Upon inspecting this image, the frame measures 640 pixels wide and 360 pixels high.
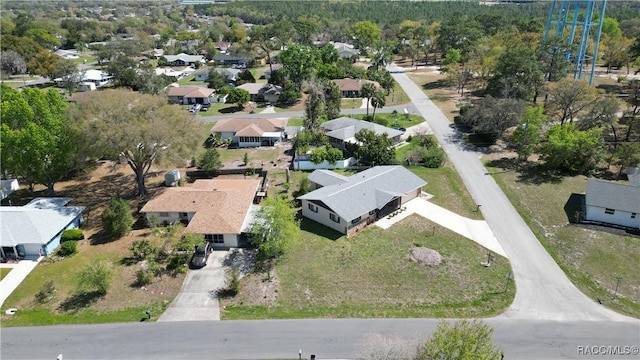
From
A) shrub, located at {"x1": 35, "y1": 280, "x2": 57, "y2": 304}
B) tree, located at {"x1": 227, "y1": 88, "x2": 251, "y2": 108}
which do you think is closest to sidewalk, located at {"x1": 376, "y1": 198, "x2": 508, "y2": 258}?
shrub, located at {"x1": 35, "y1": 280, "x2": 57, "y2": 304}

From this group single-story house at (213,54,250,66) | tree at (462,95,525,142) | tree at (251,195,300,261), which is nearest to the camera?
tree at (251,195,300,261)

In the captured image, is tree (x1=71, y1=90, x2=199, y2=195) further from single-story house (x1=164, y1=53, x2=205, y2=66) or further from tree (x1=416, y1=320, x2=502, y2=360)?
single-story house (x1=164, y1=53, x2=205, y2=66)

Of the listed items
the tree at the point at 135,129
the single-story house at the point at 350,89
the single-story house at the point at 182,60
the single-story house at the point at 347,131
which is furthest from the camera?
the single-story house at the point at 182,60

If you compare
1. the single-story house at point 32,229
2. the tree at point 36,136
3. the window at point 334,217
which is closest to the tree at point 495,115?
the window at point 334,217

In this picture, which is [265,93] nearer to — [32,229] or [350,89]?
[350,89]

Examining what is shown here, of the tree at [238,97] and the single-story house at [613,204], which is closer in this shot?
the single-story house at [613,204]

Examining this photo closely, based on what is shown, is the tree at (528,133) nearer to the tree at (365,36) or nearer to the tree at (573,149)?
the tree at (573,149)

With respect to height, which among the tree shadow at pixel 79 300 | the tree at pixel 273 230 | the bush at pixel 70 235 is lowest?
the tree shadow at pixel 79 300

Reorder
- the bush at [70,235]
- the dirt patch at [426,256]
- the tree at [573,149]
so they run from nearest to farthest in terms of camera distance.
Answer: the dirt patch at [426,256], the bush at [70,235], the tree at [573,149]
